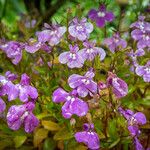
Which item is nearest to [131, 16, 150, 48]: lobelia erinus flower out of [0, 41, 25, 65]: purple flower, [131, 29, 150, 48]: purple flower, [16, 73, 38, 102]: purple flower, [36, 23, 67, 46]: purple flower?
[131, 29, 150, 48]: purple flower

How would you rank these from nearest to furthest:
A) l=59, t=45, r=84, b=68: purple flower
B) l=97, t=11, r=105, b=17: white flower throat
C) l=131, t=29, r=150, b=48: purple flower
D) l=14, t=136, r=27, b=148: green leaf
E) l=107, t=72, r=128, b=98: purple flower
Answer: l=107, t=72, r=128, b=98: purple flower
l=59, t=45, r=84, b=68: purple flower
l=14, t=136, r=27, b=148: green leaf
l=131, t=29, r=150, b=48: purple flower
l=97, t=11, r=105, b=17: white flower throat

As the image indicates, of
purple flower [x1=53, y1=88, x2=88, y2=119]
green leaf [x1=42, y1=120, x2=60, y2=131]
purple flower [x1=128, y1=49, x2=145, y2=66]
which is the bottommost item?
green leaf [x1=42, y1=120, x2=60, y2=131]

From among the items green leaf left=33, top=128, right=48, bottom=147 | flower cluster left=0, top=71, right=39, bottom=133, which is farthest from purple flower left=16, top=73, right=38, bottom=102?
green leaf left=33, top=128, right=48, bottom=147

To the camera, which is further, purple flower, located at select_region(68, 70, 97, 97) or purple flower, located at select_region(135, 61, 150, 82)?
purple flower, located at select_region(135, 61, 150, 82)

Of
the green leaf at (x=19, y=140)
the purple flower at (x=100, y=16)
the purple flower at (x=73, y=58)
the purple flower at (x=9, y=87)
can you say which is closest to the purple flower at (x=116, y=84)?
the purple flower at (x=73, y=58)

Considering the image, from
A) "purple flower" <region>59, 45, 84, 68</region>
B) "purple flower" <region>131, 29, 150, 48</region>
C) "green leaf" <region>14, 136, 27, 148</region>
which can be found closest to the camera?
"purple flower" <region>59, 45, 84, 68</region>

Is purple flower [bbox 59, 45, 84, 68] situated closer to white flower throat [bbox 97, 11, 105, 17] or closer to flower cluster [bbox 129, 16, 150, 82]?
flower cluster [bbox 129, 16, 150, 82]

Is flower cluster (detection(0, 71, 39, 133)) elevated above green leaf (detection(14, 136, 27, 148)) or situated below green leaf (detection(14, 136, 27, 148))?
above

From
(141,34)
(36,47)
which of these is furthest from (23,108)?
(141,34)
